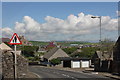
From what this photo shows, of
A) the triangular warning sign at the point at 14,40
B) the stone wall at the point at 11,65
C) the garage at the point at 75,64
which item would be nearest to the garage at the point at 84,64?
the garage at the point at 75,64

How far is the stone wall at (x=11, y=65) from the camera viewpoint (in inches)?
415

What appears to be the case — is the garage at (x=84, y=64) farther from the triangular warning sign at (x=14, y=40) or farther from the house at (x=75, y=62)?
the triangular warning sign at (x=14, y=40)

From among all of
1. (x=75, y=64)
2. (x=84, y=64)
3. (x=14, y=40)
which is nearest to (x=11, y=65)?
(x=14, y=40)

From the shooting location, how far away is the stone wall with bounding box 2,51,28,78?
34.6 ft

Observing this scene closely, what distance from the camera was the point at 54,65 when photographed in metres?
55.5

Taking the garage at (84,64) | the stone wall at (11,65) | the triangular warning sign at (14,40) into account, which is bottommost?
the garage at (84,64)

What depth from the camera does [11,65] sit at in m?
10.5

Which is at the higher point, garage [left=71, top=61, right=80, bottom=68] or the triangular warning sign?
the triangular warning sign

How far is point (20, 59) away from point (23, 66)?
46 cm

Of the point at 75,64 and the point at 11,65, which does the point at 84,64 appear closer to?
the point at 75,64

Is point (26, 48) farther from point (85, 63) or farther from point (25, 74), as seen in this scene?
point (25, 74)

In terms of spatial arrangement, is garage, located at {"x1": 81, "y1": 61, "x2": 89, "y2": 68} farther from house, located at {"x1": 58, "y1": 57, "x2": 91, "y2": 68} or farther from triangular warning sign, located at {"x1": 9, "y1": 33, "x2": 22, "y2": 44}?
triangular warning sign, located at {"x1": 9, "y1": 33, "x2": 22, "y2": 44}

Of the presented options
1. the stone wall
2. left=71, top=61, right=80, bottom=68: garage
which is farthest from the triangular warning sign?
left=71, top=61, right=80, bottom=68: garage

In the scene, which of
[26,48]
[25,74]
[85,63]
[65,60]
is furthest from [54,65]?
[25,74]
